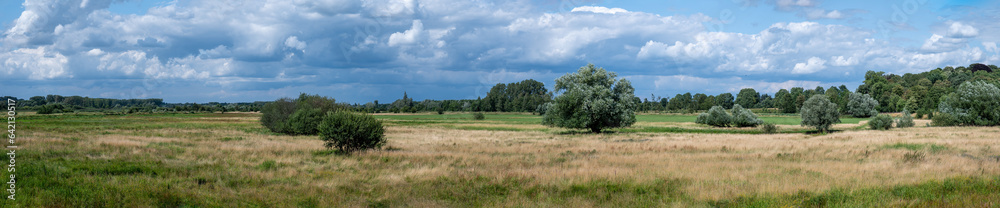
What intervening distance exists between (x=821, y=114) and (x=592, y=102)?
38359mm

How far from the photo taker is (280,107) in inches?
2367

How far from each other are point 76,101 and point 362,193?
245376mm

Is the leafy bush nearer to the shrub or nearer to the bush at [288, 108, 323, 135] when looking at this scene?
the shrub

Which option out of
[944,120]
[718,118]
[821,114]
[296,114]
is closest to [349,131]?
[296,114]

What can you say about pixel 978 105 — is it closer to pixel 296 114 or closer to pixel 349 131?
pixel 349 131

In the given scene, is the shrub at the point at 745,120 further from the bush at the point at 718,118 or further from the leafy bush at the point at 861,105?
the leafy bush at the point at 861,105

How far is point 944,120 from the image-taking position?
72062mm

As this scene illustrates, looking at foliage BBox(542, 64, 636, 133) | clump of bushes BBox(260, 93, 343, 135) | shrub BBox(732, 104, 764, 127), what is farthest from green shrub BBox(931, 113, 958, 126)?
clump of bushes BBox(260, 93, 343, 135)

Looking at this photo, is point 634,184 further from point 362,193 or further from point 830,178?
point 362,193

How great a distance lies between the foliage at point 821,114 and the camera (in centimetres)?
6856

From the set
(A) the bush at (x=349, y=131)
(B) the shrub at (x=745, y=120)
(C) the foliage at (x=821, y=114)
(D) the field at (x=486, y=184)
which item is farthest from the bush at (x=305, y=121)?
(B) the shrub at (x=745, y=120)

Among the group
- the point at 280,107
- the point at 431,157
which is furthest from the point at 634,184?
the point at 280,107

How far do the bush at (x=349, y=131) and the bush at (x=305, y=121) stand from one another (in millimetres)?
26011

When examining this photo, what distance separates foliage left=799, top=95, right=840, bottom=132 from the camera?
68.6m
